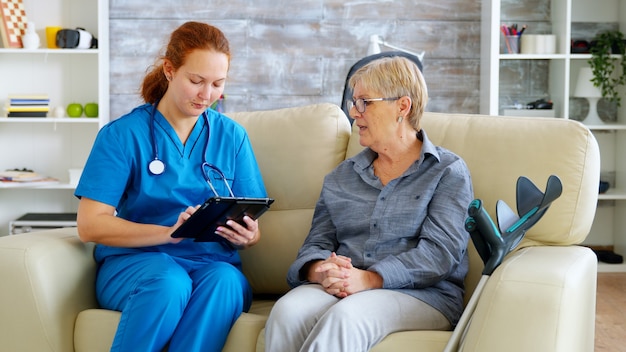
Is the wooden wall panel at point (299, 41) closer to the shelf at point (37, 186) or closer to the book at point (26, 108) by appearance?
the book at point (26, 108)

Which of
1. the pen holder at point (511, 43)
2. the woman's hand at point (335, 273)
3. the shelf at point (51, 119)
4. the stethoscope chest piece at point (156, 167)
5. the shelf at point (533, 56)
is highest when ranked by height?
the pen holder at point (511, 43)

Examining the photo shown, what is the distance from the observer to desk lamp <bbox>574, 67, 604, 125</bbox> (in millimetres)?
4785

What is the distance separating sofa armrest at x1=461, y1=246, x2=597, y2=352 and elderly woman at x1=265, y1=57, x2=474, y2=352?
24cm

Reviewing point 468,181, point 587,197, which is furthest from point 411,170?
point 587,197

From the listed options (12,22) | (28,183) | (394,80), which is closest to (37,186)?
(28,183)

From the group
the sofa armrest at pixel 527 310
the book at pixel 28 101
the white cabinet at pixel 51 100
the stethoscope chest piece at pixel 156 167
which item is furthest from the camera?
the white cabinet at pixel 51 100

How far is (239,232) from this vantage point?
225 centimetres

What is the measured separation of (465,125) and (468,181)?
1.00ft

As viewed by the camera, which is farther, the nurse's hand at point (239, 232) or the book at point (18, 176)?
the book at point (18, 176)

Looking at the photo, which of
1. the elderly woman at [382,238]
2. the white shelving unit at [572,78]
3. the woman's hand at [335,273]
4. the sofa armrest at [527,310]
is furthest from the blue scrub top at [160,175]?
the white shelving unit at [572,78]

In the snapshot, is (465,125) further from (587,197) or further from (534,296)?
(534,296)

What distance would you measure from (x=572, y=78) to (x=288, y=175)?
2917 mm

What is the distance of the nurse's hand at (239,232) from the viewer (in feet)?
7.30

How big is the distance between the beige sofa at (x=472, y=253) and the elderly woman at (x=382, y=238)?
0.35ft
